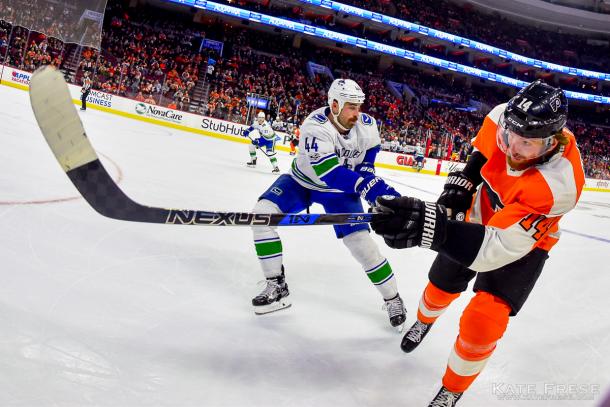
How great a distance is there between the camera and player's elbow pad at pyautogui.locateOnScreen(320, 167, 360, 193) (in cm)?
246

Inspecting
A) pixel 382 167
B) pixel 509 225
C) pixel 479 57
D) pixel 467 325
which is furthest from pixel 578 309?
pixel 479 57

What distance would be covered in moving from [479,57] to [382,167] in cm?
2084

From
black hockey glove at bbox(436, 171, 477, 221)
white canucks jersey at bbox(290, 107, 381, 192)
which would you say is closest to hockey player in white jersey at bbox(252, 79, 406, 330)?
white canucks jersey at bbox(290, 107, 381, 192)

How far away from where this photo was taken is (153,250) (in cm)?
322

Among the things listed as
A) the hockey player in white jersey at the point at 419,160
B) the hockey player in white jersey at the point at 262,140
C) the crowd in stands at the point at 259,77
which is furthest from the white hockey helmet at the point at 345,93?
the hockey player in white jersey at the point at 419,160

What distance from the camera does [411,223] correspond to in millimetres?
1448

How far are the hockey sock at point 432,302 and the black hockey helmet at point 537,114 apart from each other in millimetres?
1019

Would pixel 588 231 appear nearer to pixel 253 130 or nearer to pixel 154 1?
pixel 253 130

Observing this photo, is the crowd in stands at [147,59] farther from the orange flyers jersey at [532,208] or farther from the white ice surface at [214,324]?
the orange flyers jersey at [532,208]

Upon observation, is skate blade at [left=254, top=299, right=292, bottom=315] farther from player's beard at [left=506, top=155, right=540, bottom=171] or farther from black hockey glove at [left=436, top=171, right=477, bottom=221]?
player's beard at [left=506, top=155, right=540, bottom=171]

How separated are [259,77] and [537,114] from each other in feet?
73.1

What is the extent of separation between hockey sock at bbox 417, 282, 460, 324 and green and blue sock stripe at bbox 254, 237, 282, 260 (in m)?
0.88

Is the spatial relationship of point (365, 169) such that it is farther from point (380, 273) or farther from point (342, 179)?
point (380, 273)

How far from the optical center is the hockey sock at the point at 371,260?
2.74 m
